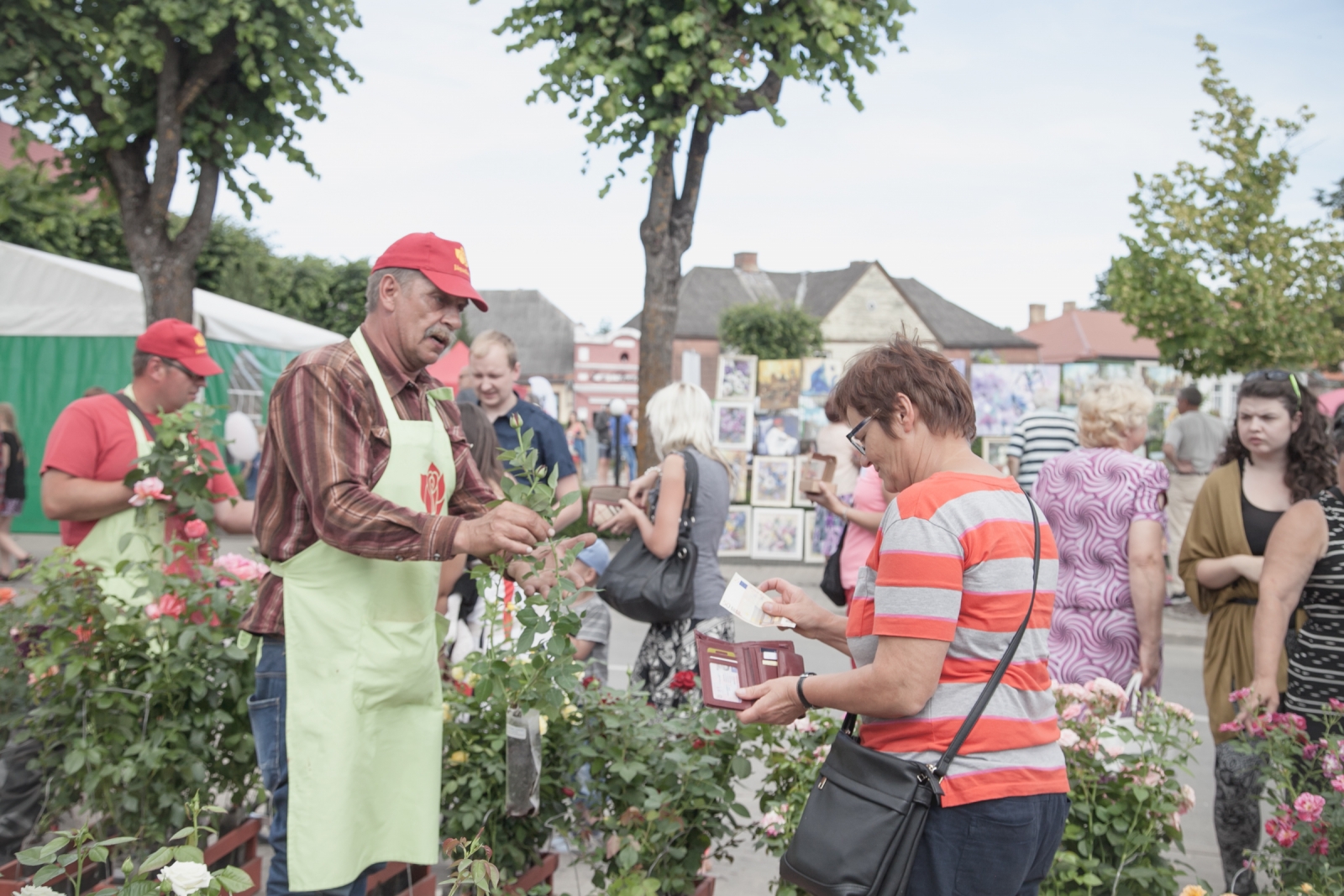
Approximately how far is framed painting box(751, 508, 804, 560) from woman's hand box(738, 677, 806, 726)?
900 centimetres

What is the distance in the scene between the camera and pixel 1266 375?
341 centimetres

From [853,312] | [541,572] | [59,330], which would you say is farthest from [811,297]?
[541,572]

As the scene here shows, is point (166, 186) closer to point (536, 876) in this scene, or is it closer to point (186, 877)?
point (536, 876)

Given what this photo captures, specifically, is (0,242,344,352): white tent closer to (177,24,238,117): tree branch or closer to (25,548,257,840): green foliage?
(177,24,238,117): tree branch

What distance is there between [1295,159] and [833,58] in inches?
242

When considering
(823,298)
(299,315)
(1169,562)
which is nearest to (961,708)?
(1169,562)

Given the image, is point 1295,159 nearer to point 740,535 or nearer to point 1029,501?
point 740,535

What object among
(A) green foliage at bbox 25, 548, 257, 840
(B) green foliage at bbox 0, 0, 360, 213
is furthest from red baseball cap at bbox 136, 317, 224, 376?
(B) green foliage at bbox 0, 0, 360, 213

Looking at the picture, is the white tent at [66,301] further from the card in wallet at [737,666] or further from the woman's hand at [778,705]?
the woman's hand at [778,705]

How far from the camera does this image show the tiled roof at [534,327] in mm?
60125

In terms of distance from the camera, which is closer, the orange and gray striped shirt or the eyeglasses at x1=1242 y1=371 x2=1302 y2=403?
the orange and gray striped shirt

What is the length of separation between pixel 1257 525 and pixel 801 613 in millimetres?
2247

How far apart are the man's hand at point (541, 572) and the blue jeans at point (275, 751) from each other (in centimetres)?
54

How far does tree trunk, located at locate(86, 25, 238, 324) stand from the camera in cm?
846
